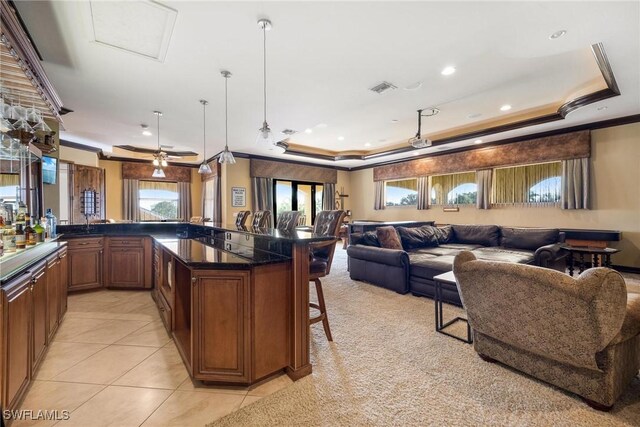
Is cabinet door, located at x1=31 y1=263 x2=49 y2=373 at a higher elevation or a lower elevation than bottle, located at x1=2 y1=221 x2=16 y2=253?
lower

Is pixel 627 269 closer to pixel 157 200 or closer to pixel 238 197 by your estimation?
pixel 238 197

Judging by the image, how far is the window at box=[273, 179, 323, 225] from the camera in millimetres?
8836

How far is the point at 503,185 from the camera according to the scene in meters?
6.52

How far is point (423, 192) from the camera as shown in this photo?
316 inches

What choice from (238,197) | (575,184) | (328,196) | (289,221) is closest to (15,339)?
(289,221)

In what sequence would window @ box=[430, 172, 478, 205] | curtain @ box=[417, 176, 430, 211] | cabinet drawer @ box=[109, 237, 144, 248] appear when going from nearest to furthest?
cabinet drawer @ box=[109, 237, 144, 248]
window @ box=[430, 172, 478, 205]
curtain @ box=[417, 176, 430, 211]

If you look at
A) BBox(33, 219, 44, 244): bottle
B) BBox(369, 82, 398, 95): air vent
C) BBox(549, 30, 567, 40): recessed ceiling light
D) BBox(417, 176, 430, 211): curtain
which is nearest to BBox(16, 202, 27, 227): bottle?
BBox(33, 219, 44, 244): bottle

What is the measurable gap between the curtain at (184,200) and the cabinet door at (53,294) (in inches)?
261

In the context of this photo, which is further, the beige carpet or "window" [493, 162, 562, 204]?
"window" [493, 162, 562, 204]

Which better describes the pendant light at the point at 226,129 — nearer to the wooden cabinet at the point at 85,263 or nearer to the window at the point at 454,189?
the wooden cabinet at the point at 85,263

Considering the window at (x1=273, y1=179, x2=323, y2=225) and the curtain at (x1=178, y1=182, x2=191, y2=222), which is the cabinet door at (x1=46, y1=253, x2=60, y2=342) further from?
the curtain at (x1=178, y1=182, x2=191, y2=222)

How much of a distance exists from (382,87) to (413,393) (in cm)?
339

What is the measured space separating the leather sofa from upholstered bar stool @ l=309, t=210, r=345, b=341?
1.62 meters

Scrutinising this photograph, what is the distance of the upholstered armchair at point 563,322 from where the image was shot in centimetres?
152
